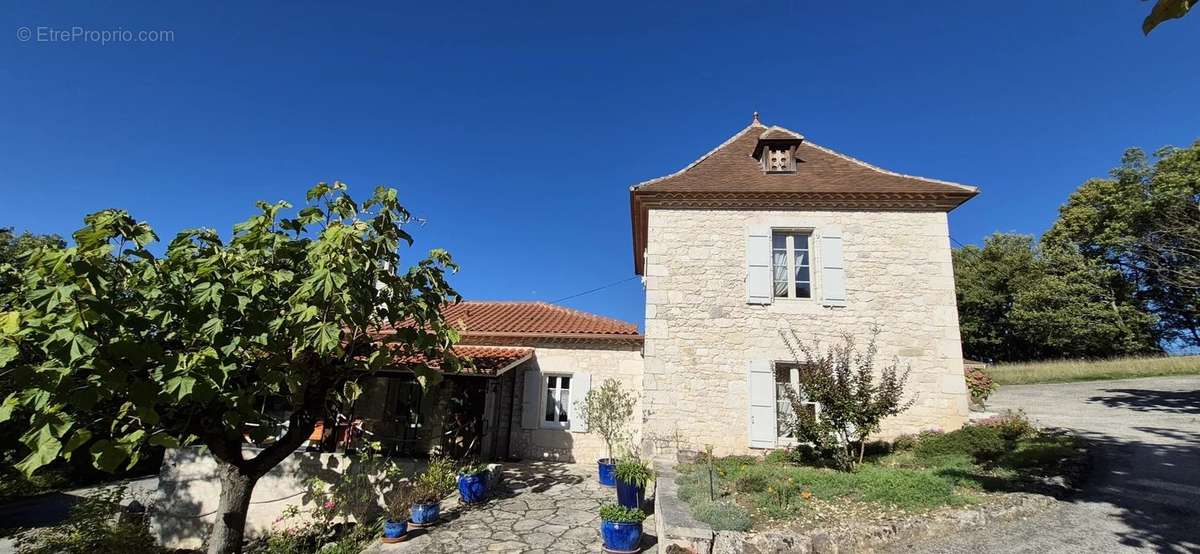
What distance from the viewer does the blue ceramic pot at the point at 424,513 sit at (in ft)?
22.7

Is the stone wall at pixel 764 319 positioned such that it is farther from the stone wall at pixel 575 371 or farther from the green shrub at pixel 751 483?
the green shrub at pixel 751 483

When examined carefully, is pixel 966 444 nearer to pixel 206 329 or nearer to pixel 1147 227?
pixel 206 329

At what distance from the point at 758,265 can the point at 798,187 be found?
1895 mm

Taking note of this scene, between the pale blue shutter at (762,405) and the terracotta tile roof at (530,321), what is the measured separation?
285 cm

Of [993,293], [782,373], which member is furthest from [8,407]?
[993,293]

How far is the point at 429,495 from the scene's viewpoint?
710 cm

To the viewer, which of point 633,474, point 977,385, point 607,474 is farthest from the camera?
point 977,385

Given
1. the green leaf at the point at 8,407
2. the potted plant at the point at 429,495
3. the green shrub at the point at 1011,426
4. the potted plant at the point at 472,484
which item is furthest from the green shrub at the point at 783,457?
the green leaf at the point at 8,407

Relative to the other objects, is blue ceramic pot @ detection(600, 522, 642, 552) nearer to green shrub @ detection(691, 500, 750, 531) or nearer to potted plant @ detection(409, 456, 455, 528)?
green shrub @ detection(691, 500, 750, 531)

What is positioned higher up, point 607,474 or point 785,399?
point 785,399

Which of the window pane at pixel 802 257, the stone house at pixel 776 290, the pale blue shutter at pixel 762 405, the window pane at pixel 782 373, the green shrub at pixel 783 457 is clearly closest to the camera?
the green shrub at pixel 783 457

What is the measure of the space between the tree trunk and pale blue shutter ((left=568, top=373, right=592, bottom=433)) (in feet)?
20.1

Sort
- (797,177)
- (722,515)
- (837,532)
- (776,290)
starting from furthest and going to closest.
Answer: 1. (797,177)
2. (776,290)
3. (722,515)
4. (837,532)

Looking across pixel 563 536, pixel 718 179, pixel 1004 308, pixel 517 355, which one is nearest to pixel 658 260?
pixel 718 179
